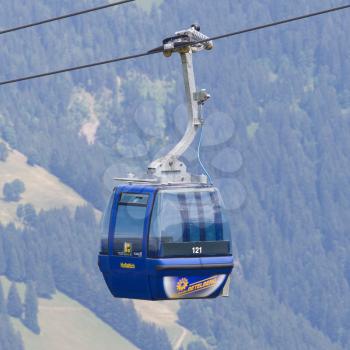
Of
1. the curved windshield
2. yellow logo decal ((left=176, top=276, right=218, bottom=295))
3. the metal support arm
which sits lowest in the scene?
yellow logo decal ((left=176, top=276, right=218, bottom=295))

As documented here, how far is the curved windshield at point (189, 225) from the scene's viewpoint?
44.9 meters

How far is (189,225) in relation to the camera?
4544 cm

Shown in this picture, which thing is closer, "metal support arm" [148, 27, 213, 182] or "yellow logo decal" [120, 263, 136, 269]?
"metal support arm" [148, 27, 213, 182]

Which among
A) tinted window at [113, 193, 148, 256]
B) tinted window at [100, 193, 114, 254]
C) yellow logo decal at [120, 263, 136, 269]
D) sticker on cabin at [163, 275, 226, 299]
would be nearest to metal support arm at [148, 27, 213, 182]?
tinted window at [113, 193, 148, 256]

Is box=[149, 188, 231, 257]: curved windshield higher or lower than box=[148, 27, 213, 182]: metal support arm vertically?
lower

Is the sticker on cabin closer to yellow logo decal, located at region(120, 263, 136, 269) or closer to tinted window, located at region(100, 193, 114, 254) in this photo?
yellow logo decal, located at region(120, 263, 136, 269)

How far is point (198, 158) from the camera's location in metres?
43.7

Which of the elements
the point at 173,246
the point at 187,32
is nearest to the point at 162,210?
the point at 173,246

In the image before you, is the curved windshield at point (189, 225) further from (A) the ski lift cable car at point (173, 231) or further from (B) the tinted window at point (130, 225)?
(B) the tinted window at point (130, 225)

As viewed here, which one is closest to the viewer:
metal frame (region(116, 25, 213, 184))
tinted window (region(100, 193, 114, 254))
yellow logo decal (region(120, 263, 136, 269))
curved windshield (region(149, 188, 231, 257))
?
metal frame (region(116, 25, 213, 184))

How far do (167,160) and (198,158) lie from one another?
188cm

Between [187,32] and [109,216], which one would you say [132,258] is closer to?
[109,216]

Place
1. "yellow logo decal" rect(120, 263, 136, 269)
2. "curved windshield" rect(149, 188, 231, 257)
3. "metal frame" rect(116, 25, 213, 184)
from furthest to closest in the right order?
"yellow logo decal" rect(120, 263, 136, 269) < "curved windshield" rect(149, 188, 231, 257) < "metal frame" rect(116, 25, 213, 184)

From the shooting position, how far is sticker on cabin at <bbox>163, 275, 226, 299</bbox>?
44.8 meters
